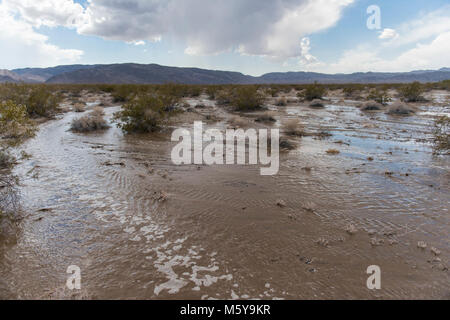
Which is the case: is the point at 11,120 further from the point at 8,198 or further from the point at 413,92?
the point at 413,92

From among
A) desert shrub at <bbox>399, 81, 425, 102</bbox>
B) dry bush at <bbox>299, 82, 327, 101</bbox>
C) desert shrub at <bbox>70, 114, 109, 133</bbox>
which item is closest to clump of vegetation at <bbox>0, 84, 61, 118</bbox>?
desert shrub at <bbox>70, 114, 109, 133</bbox>

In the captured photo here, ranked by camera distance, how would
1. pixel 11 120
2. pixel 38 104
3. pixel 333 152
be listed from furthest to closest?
pixel 38 104
pixel 333 152
pixel 11 120

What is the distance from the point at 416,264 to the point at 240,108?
64.1ft

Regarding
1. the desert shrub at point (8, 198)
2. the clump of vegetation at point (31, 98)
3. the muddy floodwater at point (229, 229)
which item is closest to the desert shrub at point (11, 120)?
the desert shrub at point (8, 198)

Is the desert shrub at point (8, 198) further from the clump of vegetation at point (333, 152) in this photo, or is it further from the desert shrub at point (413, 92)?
the desert shrub at point (413, 92)

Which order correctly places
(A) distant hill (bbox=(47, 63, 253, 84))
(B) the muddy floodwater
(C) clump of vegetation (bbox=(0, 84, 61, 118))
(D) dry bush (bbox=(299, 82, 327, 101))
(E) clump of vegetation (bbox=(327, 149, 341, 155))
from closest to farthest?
(B) the muddy floodwater
(E) clump of vegetation (bbox=(327, 149, 341, 155))
(C) clump of vegetation (bbox=(0, 84, 61, 118))
(D) dry bush (bbox=(299, 82, 327, 101))
(A) distant hill (bbox=(47, 63, 253, 84))

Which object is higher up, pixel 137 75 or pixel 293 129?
pixel 137 75

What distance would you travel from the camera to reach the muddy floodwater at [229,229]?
11.9 feet

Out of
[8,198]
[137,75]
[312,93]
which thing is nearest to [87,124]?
[8,198]

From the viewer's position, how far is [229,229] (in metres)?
5.02

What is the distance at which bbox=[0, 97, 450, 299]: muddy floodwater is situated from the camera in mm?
3627

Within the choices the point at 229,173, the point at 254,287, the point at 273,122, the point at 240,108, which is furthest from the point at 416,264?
the point at 240,108

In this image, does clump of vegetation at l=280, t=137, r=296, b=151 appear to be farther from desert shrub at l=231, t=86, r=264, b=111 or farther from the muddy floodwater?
desert shrub at l=231, t=86, r=264, b=111
